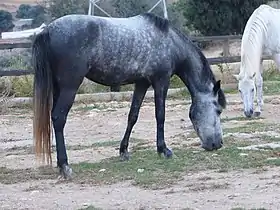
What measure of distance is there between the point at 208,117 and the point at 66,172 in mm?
1833

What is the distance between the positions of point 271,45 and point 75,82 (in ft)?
18.8

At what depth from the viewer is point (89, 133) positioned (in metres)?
11.2

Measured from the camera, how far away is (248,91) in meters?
11.7

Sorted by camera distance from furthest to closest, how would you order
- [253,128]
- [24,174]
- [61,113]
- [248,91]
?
[248,91] → [253,128] → [24,174] → [61,113]

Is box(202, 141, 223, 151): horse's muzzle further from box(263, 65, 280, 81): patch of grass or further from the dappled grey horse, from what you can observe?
box(263, 65, 280, 81): patch of grass

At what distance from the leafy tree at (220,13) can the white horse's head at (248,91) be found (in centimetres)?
1215

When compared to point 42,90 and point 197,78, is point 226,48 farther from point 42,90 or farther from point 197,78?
point 42,90

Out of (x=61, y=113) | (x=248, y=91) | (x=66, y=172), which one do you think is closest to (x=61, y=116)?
(x=61, y=113)

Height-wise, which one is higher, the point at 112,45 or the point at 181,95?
the point at 112,45

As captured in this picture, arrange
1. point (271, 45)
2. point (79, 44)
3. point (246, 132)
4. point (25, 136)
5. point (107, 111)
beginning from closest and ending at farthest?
point (79, 44)
point (246, 132)
point (25, 136)
point (271, 45)
point (107, 111)

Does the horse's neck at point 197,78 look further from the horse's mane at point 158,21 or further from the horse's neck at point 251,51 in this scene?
the horse's neck at point 251,51

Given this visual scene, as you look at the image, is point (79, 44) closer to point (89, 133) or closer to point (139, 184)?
point (139, 184)

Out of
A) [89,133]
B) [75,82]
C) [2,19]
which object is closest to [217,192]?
[75,82]

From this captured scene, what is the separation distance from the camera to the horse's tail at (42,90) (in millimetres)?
7418
